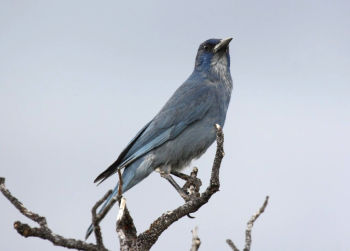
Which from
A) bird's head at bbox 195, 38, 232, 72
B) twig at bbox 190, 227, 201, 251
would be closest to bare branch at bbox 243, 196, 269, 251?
twig at bbox 190, 227, 201, 251

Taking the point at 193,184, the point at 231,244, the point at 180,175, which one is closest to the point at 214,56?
the point at 180,175

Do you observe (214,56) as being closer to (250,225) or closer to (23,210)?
(250,225)

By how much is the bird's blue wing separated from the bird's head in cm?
59

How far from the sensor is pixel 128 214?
5352 millimetres

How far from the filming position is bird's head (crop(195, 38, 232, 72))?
31.5 feet

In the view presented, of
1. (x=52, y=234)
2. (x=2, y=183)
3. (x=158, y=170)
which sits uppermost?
(x=158, y=170)

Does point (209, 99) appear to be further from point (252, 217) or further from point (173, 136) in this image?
point (252, 217)

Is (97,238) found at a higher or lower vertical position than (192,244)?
higher

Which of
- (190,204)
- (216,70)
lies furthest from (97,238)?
(216,70)

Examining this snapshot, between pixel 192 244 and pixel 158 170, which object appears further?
pixel 158 170

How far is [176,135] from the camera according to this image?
28.2 ft

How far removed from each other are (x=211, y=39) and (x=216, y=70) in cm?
67

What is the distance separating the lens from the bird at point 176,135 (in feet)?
27.2

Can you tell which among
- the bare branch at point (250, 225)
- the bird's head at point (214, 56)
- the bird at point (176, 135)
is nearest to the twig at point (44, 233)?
the bare branch at point (250, 225)
